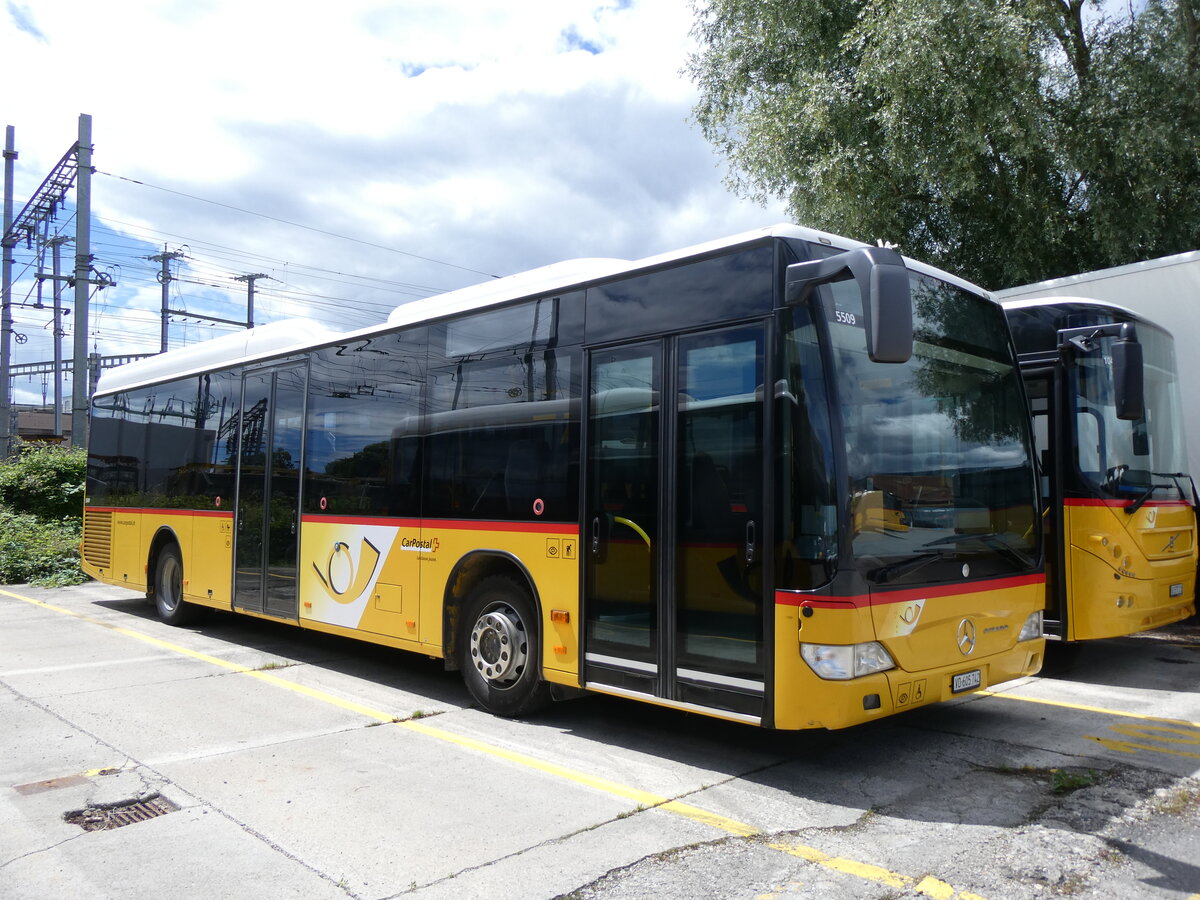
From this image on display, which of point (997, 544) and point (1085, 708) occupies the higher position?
point (997, 544)

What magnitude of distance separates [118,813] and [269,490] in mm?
5096

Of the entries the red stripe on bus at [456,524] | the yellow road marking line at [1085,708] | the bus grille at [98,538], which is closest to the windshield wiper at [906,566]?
the red stripe on bus at [456,524]

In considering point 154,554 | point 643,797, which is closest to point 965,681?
point 643,797

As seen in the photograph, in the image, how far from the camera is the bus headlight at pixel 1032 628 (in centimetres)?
624

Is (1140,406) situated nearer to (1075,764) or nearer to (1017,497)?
(1017,497)

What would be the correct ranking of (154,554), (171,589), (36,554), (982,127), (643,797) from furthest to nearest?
(36,554)
(982,127)
(154,554)
(171,589)
(643,797)

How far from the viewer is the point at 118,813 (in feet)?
16.6

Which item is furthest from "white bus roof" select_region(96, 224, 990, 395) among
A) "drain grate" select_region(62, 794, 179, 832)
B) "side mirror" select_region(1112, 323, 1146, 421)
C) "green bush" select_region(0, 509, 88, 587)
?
"green bush" select_region(0, 509, 88, 587)

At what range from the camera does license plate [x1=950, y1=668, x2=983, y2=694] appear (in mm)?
5641

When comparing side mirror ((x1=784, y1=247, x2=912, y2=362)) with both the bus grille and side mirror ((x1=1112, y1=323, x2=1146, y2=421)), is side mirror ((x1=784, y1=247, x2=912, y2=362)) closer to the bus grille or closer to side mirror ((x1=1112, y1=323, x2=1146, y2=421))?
side mirror ((x1=1112, y1=323, x2=1146, y2=421))

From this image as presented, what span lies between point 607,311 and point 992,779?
3.76m

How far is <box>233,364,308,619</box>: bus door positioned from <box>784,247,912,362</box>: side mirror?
20.5 feet

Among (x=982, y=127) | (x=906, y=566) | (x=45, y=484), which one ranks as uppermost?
(x=982, y=127)

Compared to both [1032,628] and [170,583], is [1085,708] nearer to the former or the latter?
[1032,628]
